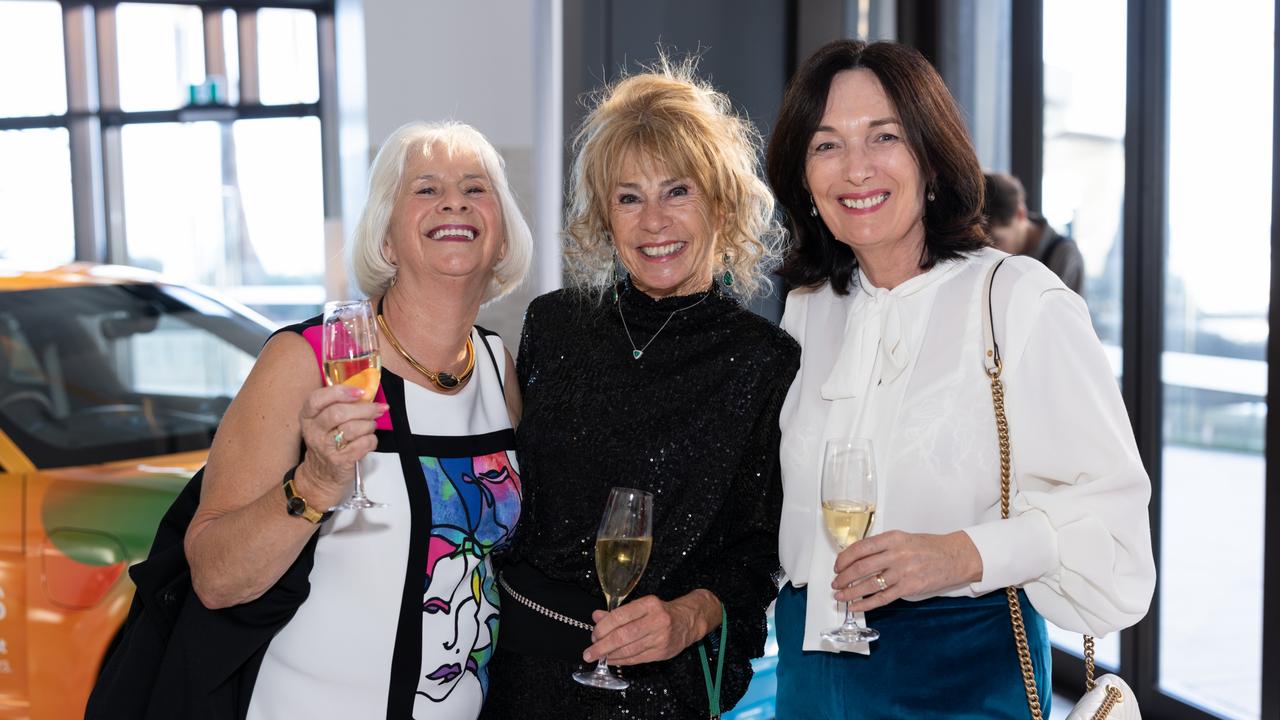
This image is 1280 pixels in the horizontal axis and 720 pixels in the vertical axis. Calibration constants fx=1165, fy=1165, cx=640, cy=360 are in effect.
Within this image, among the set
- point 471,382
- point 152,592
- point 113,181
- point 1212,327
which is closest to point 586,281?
point 471,382

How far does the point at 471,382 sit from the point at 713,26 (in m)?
2.82

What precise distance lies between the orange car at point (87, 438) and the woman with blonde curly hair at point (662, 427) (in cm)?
130

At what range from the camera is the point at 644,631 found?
1.64 metres

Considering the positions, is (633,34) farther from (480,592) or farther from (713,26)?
(480,592)

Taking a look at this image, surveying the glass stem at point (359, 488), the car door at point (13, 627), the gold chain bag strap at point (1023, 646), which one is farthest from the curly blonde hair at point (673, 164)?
the car door at point (13, 627)

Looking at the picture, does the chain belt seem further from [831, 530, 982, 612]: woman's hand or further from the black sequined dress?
[831, 530, 982, 612]: woman's hand

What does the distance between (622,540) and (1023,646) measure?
549 millimetres

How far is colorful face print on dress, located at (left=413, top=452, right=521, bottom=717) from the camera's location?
5.78 feet

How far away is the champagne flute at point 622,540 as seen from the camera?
158cm

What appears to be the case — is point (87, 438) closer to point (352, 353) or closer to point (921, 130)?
point (352, 353)

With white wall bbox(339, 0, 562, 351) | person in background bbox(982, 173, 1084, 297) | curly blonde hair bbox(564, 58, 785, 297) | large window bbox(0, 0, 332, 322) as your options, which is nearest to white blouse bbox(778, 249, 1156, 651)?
curly blonde hair bbox(564, 58, 785, 297)

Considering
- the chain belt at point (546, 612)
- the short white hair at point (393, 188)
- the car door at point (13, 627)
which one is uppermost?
the short white hair at point (393, 188)

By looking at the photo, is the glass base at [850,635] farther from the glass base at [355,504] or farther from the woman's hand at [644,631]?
the glass base at [355,504]

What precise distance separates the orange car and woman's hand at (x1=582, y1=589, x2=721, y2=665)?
1544mm
